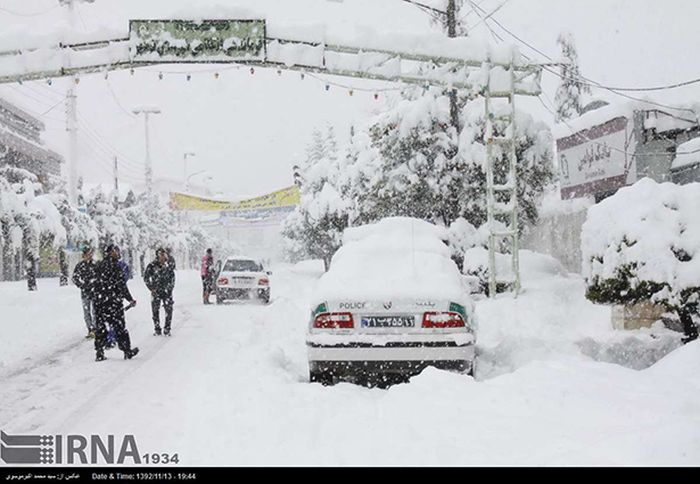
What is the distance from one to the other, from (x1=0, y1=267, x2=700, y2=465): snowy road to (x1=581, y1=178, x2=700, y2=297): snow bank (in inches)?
45.8

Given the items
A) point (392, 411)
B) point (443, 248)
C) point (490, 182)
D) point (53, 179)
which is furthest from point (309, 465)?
point (53, 179)

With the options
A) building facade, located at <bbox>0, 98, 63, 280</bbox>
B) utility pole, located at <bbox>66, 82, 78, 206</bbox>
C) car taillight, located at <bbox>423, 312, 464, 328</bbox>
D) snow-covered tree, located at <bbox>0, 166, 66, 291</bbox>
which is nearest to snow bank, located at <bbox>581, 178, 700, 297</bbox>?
car taillight, located at <bbox>423, 312, 464, 328</bbox>

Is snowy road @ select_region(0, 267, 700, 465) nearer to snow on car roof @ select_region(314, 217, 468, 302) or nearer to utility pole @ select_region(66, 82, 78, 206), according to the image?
snow on car roof @ select_region(314, 217, 468, 302)

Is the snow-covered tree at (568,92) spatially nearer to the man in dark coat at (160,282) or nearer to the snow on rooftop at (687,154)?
the snow on rooftop at (687,154)

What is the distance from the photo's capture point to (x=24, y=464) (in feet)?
12.2

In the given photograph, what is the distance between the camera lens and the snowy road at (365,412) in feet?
12.8

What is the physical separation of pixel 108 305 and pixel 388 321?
4.86 meters

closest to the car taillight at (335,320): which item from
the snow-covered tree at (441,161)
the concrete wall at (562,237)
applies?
the snow-covered tree at (441,161)

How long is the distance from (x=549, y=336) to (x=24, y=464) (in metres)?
8.00

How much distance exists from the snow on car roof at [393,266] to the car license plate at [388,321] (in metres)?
0.21

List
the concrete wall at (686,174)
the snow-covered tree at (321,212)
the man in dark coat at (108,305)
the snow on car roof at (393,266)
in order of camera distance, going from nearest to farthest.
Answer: the snow on car roof at (393,266) → the man in dark coat at (108,305) → the concrete wall at (686,174) → the snow-covered tree at (321,212)

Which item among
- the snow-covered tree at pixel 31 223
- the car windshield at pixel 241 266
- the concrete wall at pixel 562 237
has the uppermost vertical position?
the snow-covered tree at pixel 31 223

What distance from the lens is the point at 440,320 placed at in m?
6.32

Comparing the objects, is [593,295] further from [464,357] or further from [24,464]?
[24,464]
